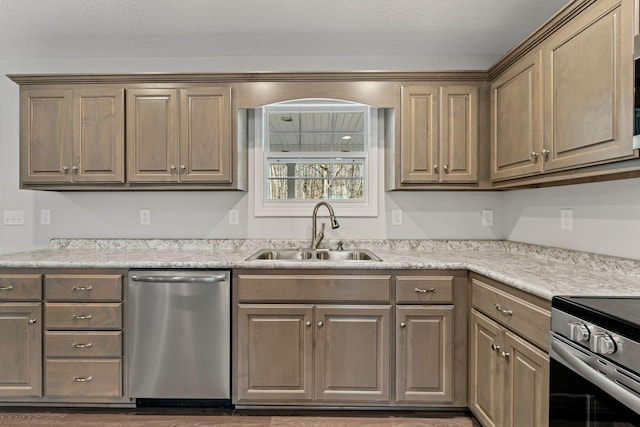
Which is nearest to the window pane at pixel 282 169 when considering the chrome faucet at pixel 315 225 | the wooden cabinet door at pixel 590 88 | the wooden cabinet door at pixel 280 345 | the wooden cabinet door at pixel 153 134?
the chrome faucet at pixel 315 225

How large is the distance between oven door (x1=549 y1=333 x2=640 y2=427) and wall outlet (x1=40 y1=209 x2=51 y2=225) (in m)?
3.50

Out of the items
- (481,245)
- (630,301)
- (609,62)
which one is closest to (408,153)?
(481,245)

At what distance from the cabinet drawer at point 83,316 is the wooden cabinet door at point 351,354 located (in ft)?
4.06

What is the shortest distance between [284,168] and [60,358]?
1969 millimetres

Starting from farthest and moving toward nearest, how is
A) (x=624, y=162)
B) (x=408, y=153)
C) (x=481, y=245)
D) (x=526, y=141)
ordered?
(x=481, y=245) < (x=408, y=153) < (x=526, y=141) < (x=624, y=162)

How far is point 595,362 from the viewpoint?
1.13 m

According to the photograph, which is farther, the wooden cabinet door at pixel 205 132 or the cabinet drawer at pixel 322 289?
the wooden cabinet door at pixel 205 132

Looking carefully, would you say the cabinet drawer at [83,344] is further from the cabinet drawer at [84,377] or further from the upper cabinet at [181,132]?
the upper cabinet at [181,132]

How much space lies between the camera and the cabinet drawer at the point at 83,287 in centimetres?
224

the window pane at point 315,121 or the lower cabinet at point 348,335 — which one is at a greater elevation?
the window pane at point 315,121

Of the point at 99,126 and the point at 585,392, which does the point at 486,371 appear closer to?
the point at 585,392

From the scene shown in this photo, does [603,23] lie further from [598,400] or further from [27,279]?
[27,279]

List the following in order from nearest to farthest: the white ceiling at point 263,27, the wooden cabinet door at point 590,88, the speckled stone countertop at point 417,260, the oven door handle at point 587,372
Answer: the oven door handle at point 587,372
the wooden cabinet door at point 590,88
the speckled stone countertop at point 417,260
the white ceiling at point 263,27

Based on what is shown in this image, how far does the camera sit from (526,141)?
210cm
